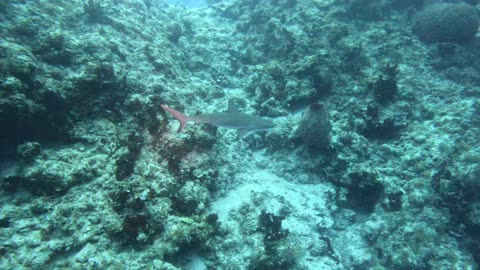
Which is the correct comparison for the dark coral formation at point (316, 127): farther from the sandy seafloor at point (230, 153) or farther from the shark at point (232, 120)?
the shark at point (232, 120)

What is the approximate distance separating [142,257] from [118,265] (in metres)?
0.35

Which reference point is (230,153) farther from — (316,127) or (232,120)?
(316,127)

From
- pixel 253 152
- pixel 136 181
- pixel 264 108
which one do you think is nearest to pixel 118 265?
pixel 136 181

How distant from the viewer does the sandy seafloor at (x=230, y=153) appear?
4.48 metres

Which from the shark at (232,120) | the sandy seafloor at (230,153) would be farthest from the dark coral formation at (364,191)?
the shark at (232,120)

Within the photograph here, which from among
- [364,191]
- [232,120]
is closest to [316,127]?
[364,191]

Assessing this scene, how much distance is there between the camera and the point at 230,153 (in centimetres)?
726

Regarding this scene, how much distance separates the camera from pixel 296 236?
19.0 feet

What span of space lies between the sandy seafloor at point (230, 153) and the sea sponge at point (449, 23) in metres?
0.31

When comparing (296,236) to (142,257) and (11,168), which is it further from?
(11,168)

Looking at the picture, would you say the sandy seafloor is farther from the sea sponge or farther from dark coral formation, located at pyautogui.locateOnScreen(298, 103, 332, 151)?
the sea sponge

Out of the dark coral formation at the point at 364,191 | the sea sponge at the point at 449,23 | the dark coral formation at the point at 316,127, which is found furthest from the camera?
the sea sponge at the point at 449,23

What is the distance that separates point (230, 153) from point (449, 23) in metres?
9.74

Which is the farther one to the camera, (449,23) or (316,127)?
(449,23)
